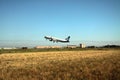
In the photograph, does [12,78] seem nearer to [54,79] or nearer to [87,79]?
[54,79]

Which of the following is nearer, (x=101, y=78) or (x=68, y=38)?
(x=101, y=78)

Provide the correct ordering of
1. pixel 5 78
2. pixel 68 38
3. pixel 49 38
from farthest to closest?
pixel 68 38, pixel 49 38, pixel 5 78

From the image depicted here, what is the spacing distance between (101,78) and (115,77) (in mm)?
932

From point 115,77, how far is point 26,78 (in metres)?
5.91

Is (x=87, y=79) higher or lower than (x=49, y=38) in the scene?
lower

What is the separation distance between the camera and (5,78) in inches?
576

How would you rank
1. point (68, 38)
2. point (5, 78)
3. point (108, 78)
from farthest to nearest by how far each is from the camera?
1. point (68, 38)
2. point (5, 78)
3. point (108, 78)

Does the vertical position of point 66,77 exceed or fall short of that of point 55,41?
it falls short

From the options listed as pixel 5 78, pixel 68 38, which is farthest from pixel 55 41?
pixel 5 78

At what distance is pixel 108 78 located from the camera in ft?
44.9

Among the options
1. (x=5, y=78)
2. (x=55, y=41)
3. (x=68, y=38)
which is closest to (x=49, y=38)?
(x=55, y=41)

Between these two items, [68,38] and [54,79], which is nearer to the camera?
[54,79]

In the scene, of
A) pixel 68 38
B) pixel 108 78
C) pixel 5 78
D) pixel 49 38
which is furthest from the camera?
pixel 68 38

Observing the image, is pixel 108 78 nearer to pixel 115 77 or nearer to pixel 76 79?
pixel 115 77
